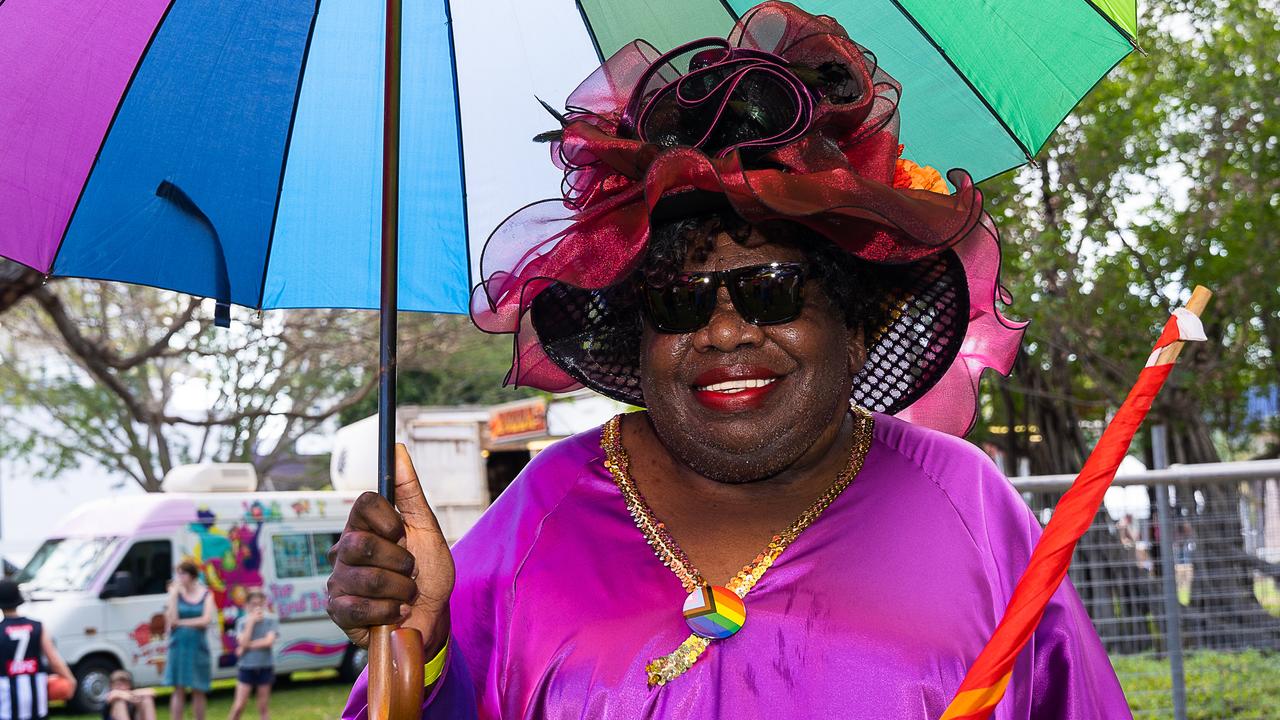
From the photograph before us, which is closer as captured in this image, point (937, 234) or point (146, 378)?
point (937, 234)

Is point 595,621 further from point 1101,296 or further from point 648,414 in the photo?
point 1101,296

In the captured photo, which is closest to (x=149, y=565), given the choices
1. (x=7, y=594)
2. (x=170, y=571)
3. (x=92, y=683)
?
(x=170, y=571)

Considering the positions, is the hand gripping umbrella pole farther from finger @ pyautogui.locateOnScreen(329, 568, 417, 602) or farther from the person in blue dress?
the person in blue dress

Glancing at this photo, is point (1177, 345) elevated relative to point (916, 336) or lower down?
lower down

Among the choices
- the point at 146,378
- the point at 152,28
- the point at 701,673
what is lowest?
the point at 701,673

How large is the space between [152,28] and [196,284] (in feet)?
1.59

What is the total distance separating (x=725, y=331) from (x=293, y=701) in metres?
13.6

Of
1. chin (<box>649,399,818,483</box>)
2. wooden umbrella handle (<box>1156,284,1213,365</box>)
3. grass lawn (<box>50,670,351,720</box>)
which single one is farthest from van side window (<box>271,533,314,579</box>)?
wooden umbrella handle (<box>1156,284,1213,365</box>)


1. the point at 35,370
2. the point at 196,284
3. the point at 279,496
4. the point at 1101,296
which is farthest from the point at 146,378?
the point at 196,284

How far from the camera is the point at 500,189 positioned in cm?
258

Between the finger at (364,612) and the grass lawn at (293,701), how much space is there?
11578 mm

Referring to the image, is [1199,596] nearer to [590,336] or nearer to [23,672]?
[590,336]

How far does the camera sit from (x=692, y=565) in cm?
204

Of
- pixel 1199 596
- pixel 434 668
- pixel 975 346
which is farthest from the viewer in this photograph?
pixel 1199 596
